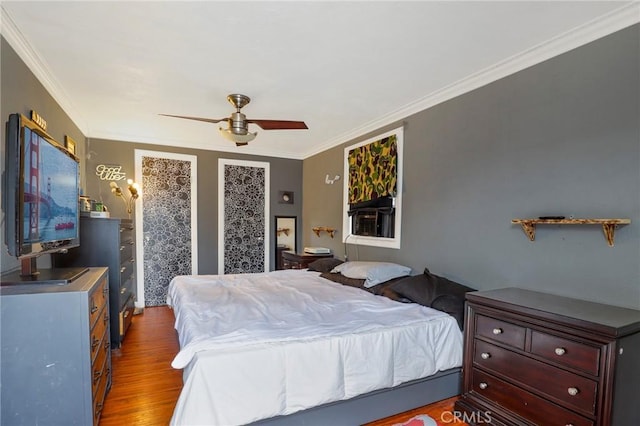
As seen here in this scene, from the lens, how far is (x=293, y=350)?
1758 millimetres

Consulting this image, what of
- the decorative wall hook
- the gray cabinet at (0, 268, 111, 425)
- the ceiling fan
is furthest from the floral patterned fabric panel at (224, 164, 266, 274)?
the gray cabinet at (0, 268, 111, 425)

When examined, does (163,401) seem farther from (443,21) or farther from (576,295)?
(443,21)

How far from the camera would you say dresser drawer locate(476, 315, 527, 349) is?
183cm

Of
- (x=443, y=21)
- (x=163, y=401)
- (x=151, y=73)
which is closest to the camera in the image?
(x=443, y=21)

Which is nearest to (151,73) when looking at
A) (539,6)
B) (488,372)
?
(539,6)

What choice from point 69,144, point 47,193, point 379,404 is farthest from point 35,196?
point 379,404

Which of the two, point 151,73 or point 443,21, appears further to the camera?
point 151,73

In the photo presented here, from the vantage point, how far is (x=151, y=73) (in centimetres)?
256

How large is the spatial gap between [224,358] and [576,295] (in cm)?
216

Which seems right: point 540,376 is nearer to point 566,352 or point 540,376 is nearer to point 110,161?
point 566,352

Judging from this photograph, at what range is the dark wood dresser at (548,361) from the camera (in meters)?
1.49

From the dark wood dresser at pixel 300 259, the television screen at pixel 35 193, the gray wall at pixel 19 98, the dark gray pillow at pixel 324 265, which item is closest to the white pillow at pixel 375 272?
the dark gray pillow at pixel 324 265

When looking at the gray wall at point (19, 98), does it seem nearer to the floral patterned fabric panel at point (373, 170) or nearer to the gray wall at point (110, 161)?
the gray wall at point (110, 161)

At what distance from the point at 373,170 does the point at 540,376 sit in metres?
2.57
